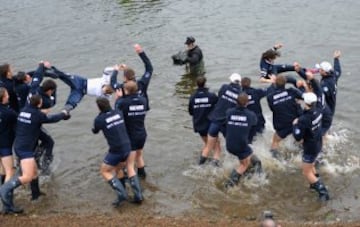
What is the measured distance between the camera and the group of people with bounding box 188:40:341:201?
10469mm

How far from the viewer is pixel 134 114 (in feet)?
35.8

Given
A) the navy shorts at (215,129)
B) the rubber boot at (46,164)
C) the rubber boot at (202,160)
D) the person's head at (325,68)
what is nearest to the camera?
the navy shorts at (215,129)

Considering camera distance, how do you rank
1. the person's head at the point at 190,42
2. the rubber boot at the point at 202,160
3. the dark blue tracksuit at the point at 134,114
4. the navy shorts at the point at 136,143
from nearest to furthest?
the dark blue tracksuit at the point at 134,114, the navy shorts at the point at 136,143, the rubber boot at the point at 202,160, the person's head at the point at 190,42

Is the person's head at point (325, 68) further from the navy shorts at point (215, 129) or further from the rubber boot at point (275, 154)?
the navy shorts at point (215, 129)

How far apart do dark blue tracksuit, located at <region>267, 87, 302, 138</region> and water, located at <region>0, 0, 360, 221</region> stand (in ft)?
3.08

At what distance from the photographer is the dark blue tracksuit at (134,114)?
425 inches

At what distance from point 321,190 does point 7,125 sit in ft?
20.1

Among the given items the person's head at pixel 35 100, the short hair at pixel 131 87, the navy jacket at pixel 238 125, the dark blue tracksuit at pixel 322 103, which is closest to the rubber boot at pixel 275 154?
the dark blue tracksuit at pixel 322 103

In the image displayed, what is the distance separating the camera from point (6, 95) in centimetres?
1055

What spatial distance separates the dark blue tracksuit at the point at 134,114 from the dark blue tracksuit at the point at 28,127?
1225 mm

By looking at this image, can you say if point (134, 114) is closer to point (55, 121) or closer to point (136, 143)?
point (136, 143)

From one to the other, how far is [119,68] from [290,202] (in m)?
4.35

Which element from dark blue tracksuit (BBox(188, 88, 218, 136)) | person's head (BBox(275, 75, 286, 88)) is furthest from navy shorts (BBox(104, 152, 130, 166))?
person's head (BBox(275, 75, 286, 88))

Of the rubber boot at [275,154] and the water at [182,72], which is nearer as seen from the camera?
the water at [182,72]
